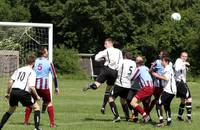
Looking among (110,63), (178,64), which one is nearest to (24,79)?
(110,63)

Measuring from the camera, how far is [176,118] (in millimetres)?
20438

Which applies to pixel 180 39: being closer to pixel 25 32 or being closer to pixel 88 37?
pixel 88 37

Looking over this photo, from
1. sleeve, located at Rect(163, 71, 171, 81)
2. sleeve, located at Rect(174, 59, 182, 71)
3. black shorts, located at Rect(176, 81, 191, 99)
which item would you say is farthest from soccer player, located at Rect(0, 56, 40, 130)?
black shorts, located at Rect(176, 81, 191, 99)

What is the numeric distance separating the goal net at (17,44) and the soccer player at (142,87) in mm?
5021

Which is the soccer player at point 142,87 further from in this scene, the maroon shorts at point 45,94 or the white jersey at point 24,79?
the white jersey at point 24,79

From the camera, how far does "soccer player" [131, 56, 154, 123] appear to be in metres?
17.7

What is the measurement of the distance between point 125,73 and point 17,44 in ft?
41.6

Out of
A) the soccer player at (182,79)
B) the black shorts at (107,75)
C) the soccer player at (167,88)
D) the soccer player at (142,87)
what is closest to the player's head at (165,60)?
the soccer player at (167,88)

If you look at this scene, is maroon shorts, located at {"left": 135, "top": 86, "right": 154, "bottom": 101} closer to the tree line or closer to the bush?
the bush

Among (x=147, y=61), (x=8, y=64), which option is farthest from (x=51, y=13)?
(x=8, y=64)

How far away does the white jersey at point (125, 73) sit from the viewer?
18.6 metres

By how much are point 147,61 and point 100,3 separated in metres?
8.51

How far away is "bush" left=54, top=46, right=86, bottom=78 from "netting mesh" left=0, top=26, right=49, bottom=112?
92.4 feet

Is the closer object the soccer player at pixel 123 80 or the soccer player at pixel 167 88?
the soccer player at pixel 167 88
